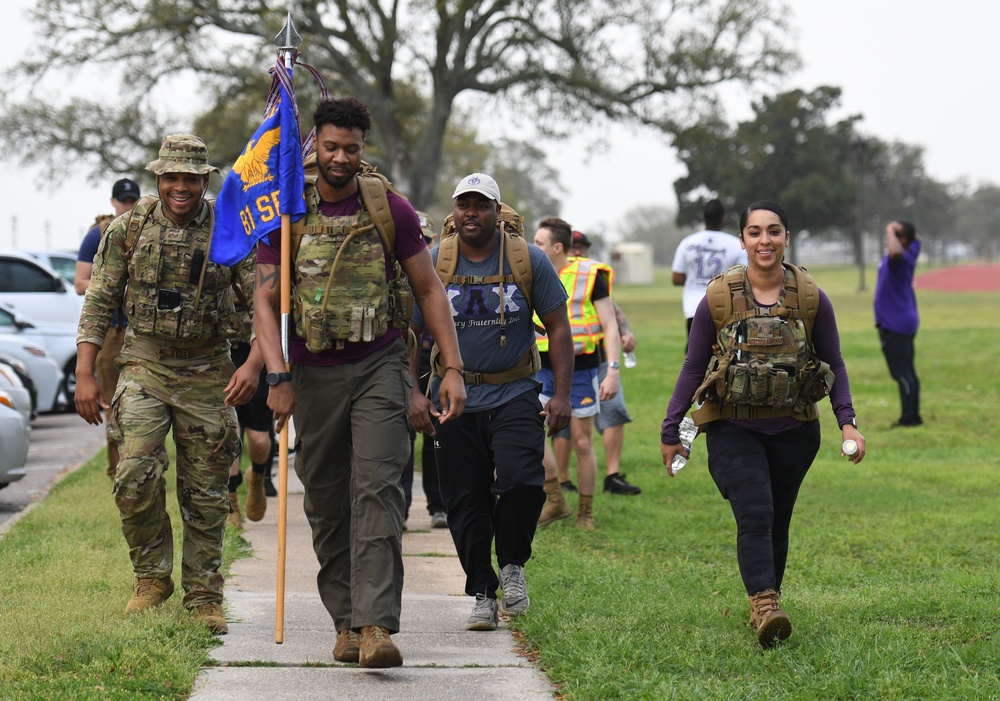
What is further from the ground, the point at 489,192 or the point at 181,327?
the point at 489,192

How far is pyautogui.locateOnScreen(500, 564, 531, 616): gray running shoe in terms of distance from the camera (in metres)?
6.32

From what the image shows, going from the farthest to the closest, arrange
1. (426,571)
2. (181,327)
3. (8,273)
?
(8,273) < (426,571) < (181,327)

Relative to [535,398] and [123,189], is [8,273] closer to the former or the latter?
[123,189]


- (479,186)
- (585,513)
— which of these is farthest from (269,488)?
(479,186)

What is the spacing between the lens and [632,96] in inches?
1405

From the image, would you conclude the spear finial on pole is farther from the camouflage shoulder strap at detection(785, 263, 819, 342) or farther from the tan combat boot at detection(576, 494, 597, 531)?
the tan combat boot at detection(576, 494, 597, 531)

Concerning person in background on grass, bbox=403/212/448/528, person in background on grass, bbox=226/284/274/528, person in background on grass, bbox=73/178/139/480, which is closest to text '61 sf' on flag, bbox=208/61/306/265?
person in background on grass, bbox=403/212/448/528

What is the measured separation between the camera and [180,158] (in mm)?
6051

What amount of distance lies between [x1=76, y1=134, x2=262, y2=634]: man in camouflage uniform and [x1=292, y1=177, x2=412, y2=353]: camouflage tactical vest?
868mm

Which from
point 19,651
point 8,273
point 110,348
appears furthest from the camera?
point 8,273

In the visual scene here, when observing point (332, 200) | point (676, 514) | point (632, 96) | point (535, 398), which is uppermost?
point (632, 96)

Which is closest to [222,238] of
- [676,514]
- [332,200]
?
[332,200]

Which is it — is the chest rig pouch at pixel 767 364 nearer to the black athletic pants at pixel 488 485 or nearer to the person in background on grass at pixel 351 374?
the black athletic pants at pixel 488 485

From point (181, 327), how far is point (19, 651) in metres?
1.53
